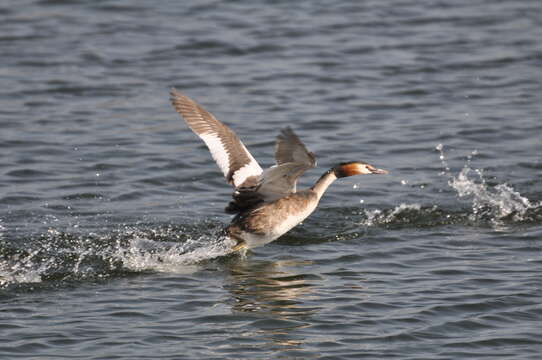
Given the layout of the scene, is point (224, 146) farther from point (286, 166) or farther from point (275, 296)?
point (275, 296)

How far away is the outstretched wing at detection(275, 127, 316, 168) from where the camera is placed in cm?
Result: 769

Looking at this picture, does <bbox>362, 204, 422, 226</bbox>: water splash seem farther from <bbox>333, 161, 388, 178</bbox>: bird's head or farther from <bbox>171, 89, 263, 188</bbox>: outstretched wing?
<bbox>171, 89, 263, 188</bbox>: outstretched wing

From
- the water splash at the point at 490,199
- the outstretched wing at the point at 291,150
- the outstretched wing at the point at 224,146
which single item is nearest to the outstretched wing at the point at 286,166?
the outstretched wing at the point at 291,150

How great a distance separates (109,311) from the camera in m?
7.48

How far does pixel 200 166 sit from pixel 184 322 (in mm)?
4611

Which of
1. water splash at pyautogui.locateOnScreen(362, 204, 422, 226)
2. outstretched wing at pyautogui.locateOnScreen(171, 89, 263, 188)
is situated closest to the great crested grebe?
outstretched wing at pyautogui.locateOnScreen(171, 89, 263, 188)

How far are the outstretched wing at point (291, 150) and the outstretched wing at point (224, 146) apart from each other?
34.5 inches

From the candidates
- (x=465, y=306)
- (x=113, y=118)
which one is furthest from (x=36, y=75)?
(x=465, y=306)

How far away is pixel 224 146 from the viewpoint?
8883 mm

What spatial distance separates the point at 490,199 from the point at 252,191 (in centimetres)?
276

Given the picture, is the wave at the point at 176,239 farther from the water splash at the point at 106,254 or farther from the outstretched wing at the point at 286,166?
the outstretched wing at the point at 286,166

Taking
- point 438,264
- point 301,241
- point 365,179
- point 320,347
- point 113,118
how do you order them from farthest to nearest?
point 113,118, point 365,179, point 301,241, point 438,264, point 320,347

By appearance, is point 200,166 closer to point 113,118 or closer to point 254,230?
point 113,118

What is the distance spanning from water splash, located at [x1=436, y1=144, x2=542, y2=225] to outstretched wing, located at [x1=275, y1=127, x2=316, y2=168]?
2651 mm
